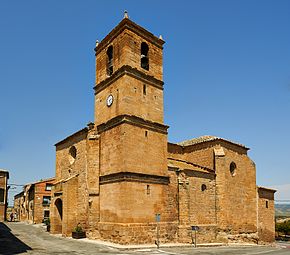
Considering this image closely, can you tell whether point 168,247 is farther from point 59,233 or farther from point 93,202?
point 59,233

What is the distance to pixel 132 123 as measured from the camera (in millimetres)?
22547

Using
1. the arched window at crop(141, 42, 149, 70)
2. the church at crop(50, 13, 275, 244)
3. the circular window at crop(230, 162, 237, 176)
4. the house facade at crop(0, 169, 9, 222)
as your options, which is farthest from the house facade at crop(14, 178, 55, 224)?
the arched window at crop(141, 42, 149, 70)

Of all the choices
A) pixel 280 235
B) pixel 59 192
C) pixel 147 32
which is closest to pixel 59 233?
pixel 59 192

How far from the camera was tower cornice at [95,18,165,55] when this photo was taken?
2387 cm

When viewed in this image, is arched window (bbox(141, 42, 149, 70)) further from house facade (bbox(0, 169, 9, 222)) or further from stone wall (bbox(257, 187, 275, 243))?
house facade (bbox(0, 169, 9, 222))

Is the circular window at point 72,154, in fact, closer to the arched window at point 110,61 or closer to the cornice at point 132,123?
the cornice at point 132,123

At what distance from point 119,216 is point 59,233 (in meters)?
8.09

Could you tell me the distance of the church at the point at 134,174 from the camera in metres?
21.7

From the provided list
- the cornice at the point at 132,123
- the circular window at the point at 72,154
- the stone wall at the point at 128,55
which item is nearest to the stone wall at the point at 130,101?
the cornice at the point at 132,123

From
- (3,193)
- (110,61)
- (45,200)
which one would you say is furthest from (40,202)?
(110,61)

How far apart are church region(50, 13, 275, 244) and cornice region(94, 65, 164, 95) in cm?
7

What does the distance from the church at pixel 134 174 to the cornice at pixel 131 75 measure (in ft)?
0.23

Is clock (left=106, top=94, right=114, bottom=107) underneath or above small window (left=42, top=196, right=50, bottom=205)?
above

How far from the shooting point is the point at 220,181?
27578 millimetres
